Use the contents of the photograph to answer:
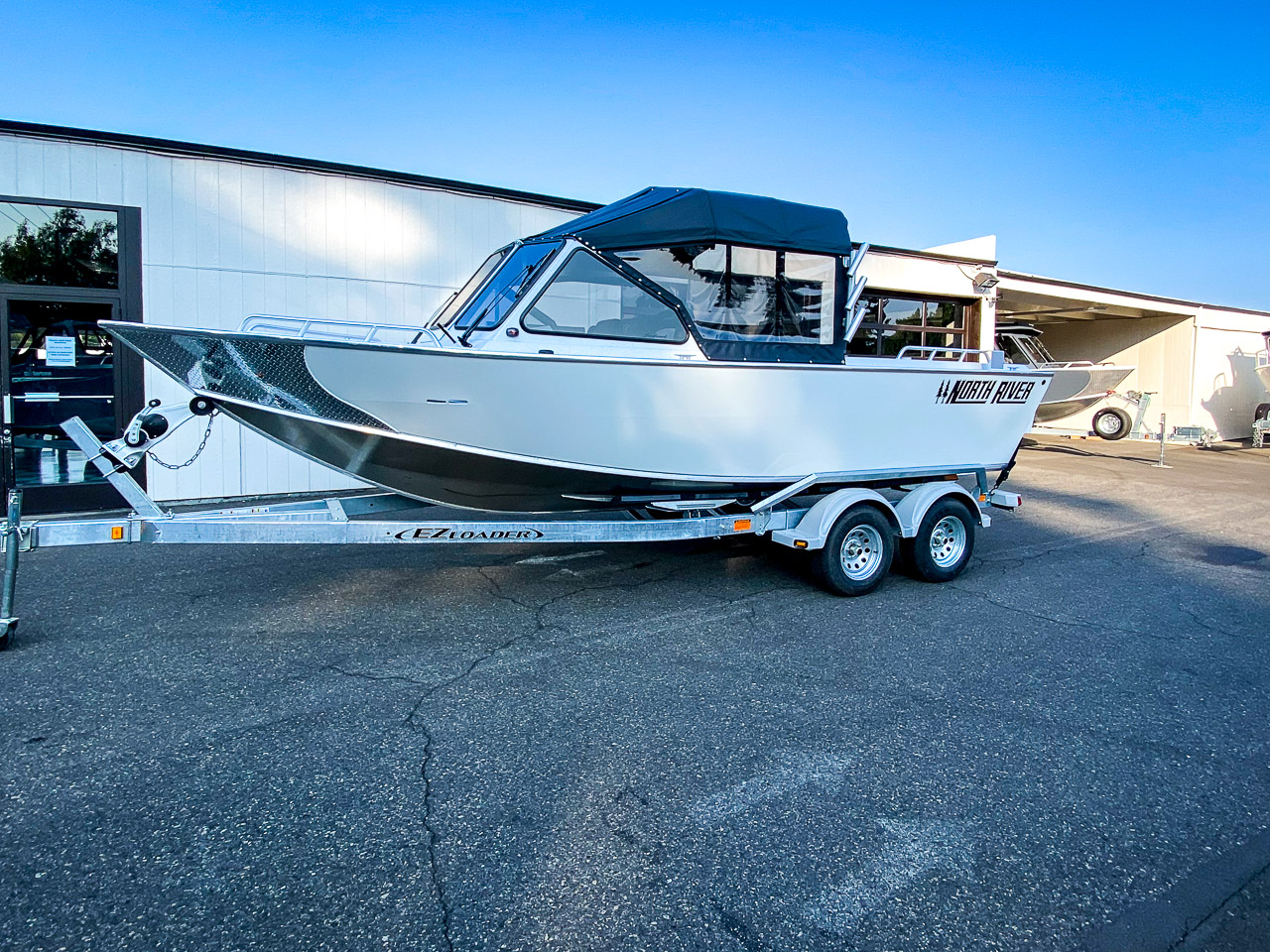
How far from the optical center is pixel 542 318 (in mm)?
5207

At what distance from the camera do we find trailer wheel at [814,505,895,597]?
5746 mm

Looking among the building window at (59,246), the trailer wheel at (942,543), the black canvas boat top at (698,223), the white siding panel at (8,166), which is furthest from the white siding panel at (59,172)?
the trailer wheel at (942,543)

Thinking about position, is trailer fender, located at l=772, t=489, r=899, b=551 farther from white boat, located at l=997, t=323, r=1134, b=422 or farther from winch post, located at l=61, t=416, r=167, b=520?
white boat, located at l=997, t=323, r=1134, b=422

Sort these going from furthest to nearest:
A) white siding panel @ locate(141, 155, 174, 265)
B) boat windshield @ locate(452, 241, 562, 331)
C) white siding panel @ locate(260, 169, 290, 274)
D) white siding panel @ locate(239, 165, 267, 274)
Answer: white siding panel @ locate(260, 169, 290, 274) → white siding panel @ locate(239, 165, 267, 274) → white siding panel @ locate(141, 155, 174, 265) → boat windshield @ locate(452, 241, 562, 331)

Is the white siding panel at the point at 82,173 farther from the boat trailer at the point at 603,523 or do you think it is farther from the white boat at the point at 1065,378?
the white boat at the point at 1065,378

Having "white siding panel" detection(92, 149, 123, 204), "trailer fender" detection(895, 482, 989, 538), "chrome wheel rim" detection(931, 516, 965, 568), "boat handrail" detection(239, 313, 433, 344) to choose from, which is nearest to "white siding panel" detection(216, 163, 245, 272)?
"white siding panel" detection(92, 149, 123, 204)

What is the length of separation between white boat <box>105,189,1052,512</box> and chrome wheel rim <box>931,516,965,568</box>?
46cm

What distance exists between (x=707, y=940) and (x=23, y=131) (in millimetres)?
9266

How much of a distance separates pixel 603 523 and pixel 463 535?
888 mm

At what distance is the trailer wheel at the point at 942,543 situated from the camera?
619 cm

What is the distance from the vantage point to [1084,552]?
300 inches

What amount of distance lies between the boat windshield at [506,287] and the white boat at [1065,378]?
1393cm

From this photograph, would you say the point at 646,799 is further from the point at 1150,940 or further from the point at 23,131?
the point at 23,131

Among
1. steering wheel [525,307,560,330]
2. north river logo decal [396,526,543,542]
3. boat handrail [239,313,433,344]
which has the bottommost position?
north river logo decal [396,526,543,542]
